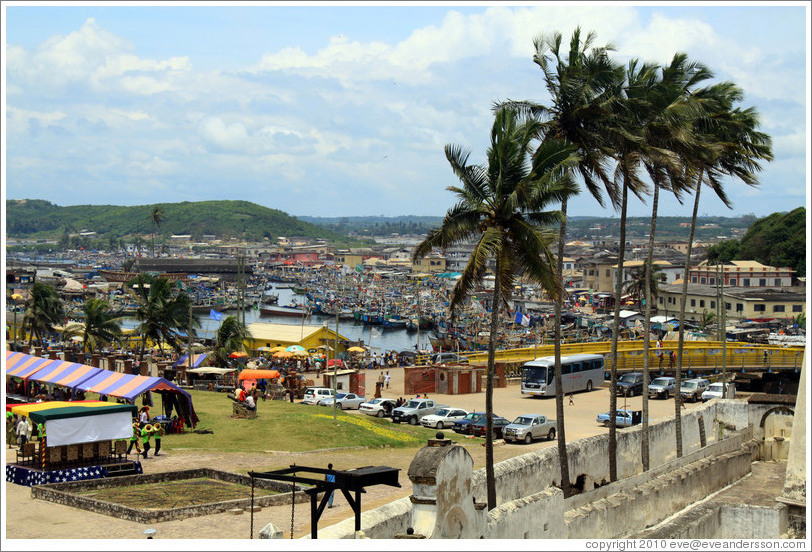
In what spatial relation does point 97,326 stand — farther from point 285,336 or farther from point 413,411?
point 413,411

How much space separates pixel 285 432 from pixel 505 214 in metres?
13.7

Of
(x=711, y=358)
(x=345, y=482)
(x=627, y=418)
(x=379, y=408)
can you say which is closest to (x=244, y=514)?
(x=345, y=482)

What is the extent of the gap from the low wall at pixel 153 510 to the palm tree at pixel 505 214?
5480 millimetres

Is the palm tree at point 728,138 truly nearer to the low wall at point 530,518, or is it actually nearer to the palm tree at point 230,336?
the low wall at point 530,518

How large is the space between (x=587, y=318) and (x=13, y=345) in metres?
71.3

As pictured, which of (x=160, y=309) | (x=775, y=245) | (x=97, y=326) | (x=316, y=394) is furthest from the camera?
(x=775, y=245)

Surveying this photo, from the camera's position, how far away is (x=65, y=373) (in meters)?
31.1

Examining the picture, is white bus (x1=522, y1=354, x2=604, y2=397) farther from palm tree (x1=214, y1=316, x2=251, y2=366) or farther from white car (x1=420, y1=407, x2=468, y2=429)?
palm tree (x1=214, y1=316, x2=251, y2=366)

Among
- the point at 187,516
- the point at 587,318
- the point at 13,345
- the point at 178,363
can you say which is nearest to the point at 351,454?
the point at 187,516

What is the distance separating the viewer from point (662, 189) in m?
27.7

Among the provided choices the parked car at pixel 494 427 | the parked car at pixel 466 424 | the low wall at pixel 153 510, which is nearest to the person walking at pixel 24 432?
the low wall at pixel 153 510

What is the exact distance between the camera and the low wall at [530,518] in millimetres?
15634

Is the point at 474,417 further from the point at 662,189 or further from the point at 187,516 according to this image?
the point at 187,516

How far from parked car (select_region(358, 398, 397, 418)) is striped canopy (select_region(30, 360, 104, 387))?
12.2 metres
